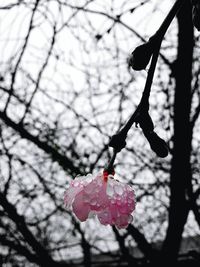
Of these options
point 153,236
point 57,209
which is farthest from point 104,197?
point 153,236

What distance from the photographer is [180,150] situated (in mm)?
2906

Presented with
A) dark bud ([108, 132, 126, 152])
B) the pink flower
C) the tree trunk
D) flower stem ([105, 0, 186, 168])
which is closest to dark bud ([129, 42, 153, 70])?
flower stem ([105, 0, 186, 168])

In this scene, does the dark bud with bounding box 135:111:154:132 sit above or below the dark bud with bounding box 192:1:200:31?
below

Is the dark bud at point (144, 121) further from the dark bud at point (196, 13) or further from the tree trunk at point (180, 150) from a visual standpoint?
the tree trunk at point (180, 150)

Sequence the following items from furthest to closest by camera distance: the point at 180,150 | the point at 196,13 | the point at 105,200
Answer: the point at 180,150 < the point at 105,200 < the point at 196,13

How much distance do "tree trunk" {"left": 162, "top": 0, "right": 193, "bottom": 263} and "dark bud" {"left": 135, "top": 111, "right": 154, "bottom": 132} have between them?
2.11 m

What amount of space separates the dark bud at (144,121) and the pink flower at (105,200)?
0.59ft

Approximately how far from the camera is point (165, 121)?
3611 millimetres

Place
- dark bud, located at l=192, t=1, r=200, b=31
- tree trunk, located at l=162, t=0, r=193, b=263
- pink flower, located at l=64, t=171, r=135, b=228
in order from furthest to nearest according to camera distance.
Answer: tree trunk, located at l=162, t=0, r=193, b=263, pink flower, located at l=64, t=171, r=135, b=228, dark bud, located at l=192, t=1, r=200, b=31

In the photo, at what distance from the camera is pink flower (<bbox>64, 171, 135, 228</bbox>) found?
38.6 inches

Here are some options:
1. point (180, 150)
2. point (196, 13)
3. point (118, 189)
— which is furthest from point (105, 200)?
point (180, 150)

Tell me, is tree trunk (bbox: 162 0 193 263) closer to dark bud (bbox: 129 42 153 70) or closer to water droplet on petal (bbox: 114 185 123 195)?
water droplet on petal (bbox: 114 185 123 195)

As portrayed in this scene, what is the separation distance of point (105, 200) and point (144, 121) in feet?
0.82

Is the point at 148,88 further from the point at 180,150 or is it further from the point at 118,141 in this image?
→ the point at 180,150
